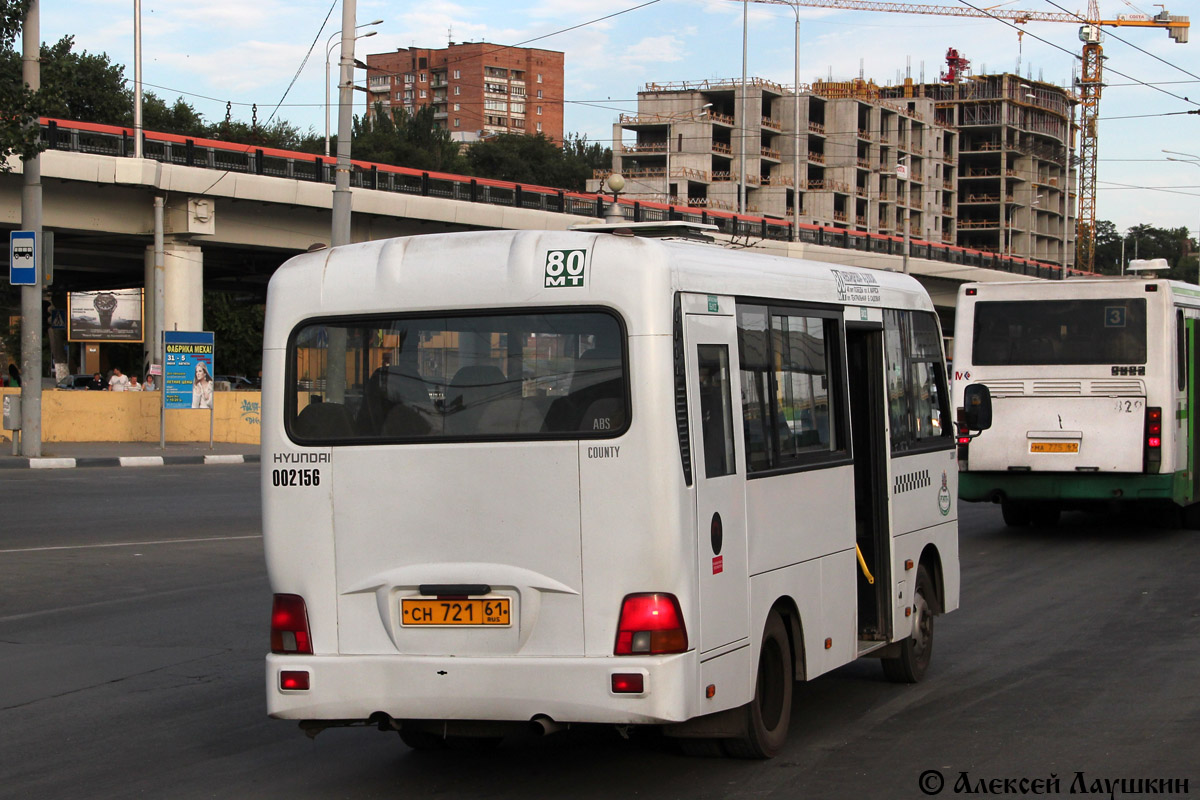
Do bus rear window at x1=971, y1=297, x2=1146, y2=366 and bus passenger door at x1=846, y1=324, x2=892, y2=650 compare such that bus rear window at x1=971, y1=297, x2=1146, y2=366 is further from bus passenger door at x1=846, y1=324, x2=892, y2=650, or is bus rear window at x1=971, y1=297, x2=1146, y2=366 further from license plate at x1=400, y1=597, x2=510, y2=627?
license plate at x1=400, y1=597, x2=510, y2=627

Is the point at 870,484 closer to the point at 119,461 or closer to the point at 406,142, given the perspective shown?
the point at 119,461

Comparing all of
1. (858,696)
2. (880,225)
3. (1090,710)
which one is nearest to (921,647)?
(858,696)

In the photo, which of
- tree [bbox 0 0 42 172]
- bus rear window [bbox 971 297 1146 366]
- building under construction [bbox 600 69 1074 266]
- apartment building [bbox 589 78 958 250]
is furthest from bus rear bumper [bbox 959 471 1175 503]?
apartment building [bbox 589 78 958 250]

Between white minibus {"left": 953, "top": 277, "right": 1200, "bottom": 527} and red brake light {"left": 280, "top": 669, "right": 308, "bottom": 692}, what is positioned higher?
white minibus {"left": 953, "top": 277, "right": 1200, "bottom": 527}

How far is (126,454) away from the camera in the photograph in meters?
28.5

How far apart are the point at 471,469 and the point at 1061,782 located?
112 inches

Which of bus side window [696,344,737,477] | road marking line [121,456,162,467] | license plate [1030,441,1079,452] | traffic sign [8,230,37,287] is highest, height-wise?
traffic sign [8,230,37,287]

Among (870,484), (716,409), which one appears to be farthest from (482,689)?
(870,484)

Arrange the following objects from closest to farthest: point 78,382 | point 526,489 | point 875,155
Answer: point 526,489 < point 78,382 < point 875,155

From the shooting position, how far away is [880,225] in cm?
11775

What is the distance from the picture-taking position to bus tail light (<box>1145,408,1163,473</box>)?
1603 cm

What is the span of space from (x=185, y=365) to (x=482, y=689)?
25.8 meters

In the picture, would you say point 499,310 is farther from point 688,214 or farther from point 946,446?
point 688,214

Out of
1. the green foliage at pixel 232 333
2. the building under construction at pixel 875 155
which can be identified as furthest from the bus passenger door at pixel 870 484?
the building under construction at pixel 875 155
